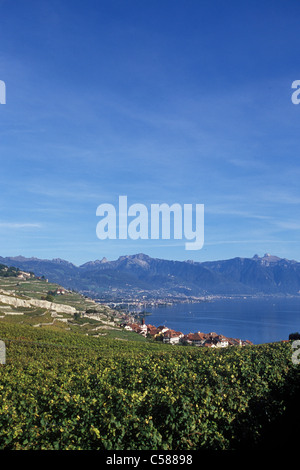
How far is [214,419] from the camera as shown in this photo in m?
9.63

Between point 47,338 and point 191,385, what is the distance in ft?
75.9

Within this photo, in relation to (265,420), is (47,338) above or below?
below

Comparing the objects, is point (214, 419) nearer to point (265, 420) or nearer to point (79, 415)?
point (265, 420)

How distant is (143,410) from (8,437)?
3.46 m
